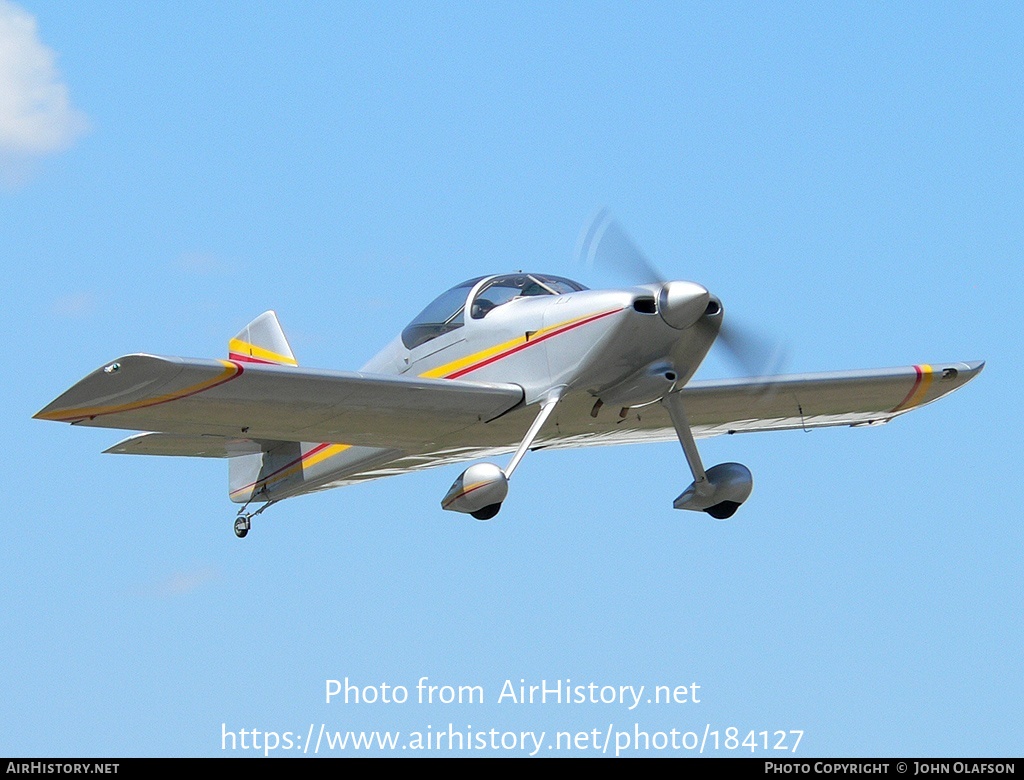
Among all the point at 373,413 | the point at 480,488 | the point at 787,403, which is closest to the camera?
the point at 480,488

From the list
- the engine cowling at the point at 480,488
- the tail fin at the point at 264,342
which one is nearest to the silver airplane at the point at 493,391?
the engine cowling at the point at 480,488

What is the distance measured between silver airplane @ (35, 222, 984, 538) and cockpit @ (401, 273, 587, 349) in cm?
2

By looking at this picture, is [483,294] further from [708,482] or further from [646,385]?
[708,482]

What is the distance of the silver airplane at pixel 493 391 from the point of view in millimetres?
14750

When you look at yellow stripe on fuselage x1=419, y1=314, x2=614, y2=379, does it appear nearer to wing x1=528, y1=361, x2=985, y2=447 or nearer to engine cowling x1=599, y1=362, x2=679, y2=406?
engine cowling x1=599, y1=362, x2=679, y2=406

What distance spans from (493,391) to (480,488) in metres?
1.56

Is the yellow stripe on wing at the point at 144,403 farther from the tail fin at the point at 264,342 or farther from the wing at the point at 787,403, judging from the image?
the tail fin at the point at 264,342

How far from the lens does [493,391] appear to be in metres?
15.7

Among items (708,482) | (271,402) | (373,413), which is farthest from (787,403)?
(271,402)

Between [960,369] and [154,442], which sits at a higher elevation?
[154,442]
